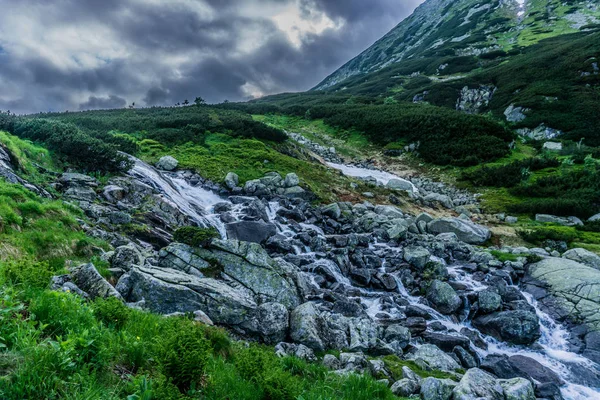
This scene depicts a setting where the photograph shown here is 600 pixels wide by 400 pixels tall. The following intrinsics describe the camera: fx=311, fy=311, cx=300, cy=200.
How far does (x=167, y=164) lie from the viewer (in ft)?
99.6

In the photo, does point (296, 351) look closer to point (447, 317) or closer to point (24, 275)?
point (24, 275)

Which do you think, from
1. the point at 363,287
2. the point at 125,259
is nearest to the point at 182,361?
the point at 125,259

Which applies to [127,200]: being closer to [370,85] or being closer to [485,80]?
[485,80]

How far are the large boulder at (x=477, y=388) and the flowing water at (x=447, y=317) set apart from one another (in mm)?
5709

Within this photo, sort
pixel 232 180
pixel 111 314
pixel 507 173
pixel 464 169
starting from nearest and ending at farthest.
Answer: pixel 111 314 → pixel 232 180 → pixel 507 173 → pixel 464 169

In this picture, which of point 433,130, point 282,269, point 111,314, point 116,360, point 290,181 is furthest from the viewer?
point 433,130

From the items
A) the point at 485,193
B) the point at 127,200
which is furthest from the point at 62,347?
the point at 485,193

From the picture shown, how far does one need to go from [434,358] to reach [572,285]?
1090cm

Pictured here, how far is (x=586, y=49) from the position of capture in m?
67.8

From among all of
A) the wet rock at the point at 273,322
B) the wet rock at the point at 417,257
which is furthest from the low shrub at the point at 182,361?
the wet rock at the point at 417,257

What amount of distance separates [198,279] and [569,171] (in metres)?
42.7

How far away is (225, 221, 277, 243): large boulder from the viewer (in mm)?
18906

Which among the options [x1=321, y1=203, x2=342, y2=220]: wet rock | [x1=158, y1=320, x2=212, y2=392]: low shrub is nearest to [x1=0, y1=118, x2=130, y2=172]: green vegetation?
[x1=321, y1=203, x2=342, y2=220]: wet rock

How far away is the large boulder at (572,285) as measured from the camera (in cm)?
1430
